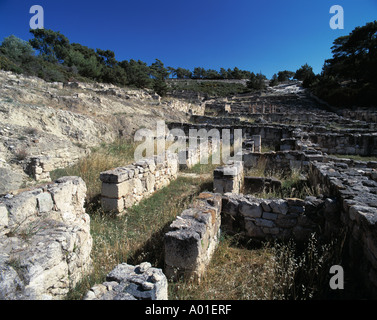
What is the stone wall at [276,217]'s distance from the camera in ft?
13.1

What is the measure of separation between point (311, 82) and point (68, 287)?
55.9m

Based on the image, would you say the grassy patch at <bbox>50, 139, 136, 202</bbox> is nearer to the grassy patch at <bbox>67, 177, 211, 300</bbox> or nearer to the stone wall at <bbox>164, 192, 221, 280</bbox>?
the grassy patch at <bbox>67, 177, 211, 300</bbox>

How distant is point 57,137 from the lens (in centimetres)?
1018

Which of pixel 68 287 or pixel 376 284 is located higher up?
pixel 376 284

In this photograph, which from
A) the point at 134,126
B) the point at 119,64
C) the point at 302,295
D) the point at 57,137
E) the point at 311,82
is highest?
the point at 119,64

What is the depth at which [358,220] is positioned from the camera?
3080 mm

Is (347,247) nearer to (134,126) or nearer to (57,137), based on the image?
(57,137)

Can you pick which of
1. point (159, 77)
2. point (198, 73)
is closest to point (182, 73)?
point (198, 73)

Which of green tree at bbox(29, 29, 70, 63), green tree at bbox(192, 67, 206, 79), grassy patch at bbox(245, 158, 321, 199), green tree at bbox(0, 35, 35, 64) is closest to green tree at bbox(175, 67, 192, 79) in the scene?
green tree at bbox(192, 67, 206, 79)

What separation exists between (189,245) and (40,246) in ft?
5.87

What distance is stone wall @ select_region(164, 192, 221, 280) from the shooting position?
9.73 feet

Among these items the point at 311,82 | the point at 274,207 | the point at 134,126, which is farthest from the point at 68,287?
the point at 311,82

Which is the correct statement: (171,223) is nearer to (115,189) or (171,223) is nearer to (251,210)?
(251,210)
